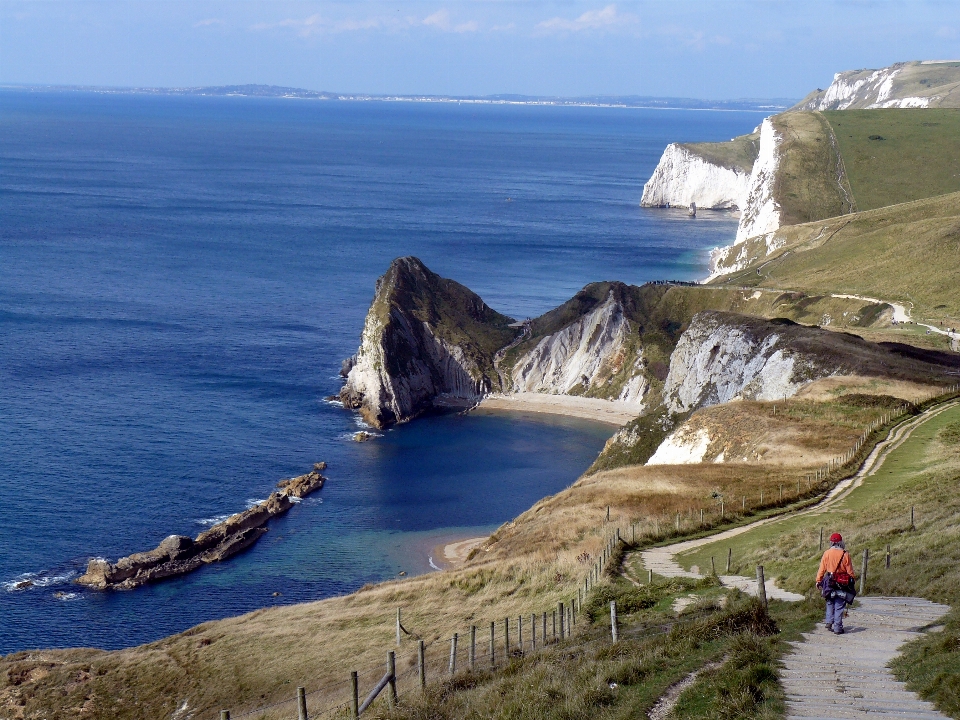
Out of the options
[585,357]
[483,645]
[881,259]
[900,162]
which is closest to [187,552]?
[483,645]

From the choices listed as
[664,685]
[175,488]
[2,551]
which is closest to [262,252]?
[175,488]

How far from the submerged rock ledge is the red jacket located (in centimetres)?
4783

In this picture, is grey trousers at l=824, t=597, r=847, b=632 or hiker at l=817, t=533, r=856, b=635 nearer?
hiker at l=817, t=533, r=856, b=635

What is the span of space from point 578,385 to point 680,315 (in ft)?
43.4

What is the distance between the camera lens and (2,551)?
6281 centimetres

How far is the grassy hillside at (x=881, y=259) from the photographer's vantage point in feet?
320

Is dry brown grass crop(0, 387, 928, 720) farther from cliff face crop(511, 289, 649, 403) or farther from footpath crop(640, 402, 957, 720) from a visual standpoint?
cliff face crop(511, 289, 649, 403)

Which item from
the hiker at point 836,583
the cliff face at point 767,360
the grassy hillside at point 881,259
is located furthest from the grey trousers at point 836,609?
the grassy hillside at point 881,259

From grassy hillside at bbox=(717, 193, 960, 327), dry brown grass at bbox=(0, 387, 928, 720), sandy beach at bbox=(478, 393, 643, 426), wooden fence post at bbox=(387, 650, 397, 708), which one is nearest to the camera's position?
wooden fence post at bbox=(387, 650, 397, 708)

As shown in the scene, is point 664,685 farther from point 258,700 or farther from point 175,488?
point 175,488

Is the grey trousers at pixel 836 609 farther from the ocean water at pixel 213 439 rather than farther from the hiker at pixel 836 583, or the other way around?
the ocean water at pixel 213 439

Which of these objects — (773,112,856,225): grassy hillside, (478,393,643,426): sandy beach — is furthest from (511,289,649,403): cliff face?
(773,112,856,225): grassy hillside

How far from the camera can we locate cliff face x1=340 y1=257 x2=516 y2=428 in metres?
98.9

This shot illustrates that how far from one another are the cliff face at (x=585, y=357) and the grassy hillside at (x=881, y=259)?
18702 millimetres
